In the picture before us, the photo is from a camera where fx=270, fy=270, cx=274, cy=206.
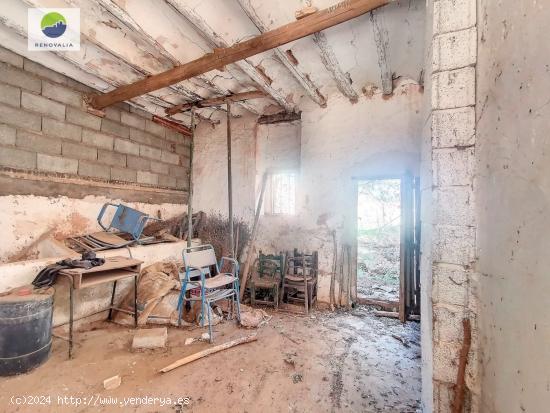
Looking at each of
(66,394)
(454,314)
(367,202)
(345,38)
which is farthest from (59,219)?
(367,202)

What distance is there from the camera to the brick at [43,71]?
10.2ft

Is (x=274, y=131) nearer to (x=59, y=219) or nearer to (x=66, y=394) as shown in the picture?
(x=59, y=219)

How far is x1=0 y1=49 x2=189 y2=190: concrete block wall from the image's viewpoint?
3025 mm

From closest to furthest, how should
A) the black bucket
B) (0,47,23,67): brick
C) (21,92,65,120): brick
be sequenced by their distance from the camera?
the black bucket → (0,47,23,67): brick → (21,92,65,120): brick

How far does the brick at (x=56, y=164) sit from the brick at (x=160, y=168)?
4.05 ft

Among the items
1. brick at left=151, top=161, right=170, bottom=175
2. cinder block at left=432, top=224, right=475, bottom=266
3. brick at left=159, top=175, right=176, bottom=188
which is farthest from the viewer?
brick at left=159, top=175, right=176, bottom=188

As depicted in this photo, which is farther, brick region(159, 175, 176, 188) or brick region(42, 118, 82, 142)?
brick region(159, 175, 176, 188)

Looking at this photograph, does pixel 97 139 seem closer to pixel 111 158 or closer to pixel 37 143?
pixel 111 158

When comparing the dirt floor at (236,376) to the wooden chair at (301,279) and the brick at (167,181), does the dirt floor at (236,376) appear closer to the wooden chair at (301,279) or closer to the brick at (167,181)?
the wooden chair at (301,279)

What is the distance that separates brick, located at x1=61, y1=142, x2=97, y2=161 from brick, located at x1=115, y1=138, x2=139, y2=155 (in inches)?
14.3

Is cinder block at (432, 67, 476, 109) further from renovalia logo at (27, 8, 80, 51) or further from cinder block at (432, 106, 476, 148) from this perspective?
renovalia logo at (27, 8, 80, 51)

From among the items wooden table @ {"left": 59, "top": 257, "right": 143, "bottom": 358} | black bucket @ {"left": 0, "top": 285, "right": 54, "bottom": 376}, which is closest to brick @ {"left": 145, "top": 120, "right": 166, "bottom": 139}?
wooden table @ {"left": 59, "top": 257, "right": 143, "bottom": 358}

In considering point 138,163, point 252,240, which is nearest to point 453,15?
point 252,240

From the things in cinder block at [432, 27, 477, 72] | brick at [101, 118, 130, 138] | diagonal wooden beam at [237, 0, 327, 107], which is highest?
diagonal wooden beam at [237, 0, 327, 107]
